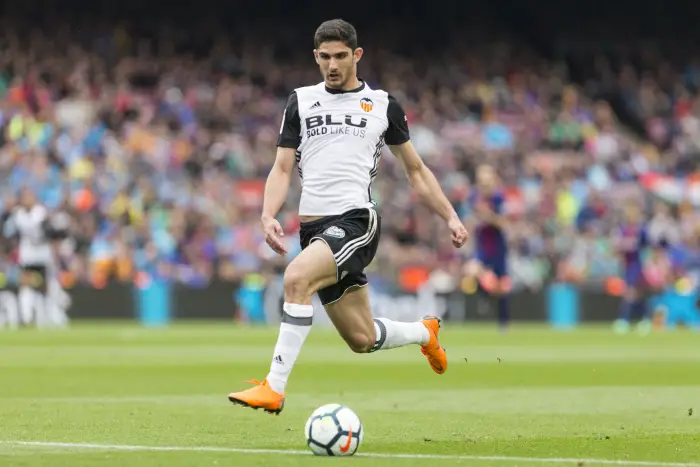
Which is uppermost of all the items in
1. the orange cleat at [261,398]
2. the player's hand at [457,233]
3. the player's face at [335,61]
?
the player's face at [335,61]

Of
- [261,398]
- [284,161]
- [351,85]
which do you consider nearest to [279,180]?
[284,161]

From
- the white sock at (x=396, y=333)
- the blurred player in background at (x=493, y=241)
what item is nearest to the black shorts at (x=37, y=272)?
the blurred player in background at (x=493, y=241)

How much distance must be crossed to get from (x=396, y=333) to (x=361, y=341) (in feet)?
1.37

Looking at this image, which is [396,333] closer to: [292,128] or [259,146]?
[292,128]

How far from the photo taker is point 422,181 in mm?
8648

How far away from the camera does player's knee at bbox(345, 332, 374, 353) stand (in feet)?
27.5

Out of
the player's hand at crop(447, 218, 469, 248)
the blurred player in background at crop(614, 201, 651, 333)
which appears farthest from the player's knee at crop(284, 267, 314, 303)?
the blurred player in background at crop(614, 201, 651, 333)

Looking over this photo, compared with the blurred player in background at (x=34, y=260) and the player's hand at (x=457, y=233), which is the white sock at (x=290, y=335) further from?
the blurred player in background at (x=34, y=260)

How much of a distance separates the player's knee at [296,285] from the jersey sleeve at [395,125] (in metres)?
1.21

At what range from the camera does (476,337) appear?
2105cm

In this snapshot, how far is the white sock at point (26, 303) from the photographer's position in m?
24.4

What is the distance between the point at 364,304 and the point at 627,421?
198 cm

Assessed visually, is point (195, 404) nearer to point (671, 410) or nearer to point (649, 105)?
point (671, 410)

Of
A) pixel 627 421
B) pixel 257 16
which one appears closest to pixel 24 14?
pixel 257 16
